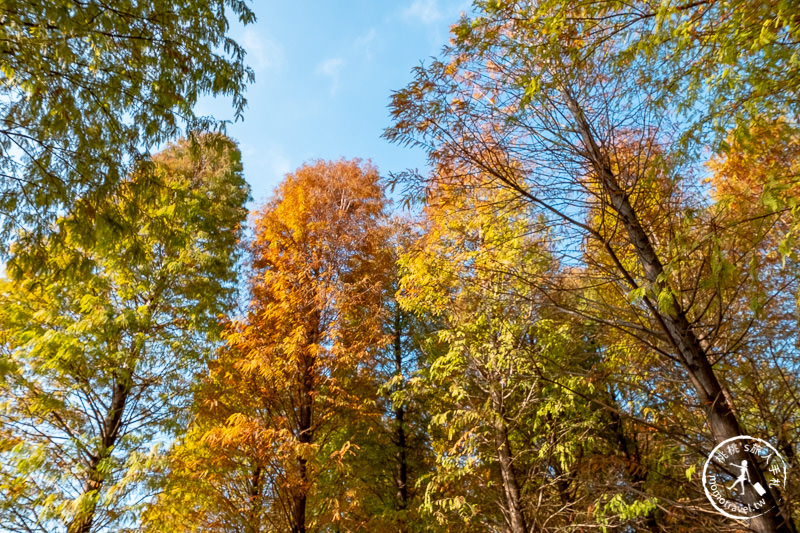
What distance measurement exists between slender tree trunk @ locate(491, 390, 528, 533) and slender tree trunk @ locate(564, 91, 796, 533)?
3229 millimetres

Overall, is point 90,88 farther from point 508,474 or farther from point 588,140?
point 508,474

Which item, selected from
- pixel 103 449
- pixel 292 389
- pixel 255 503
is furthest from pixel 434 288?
pixel 103 449

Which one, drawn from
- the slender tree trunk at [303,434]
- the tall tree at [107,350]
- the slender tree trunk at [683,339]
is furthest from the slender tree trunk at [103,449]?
the slender tree trunk at [683,339]

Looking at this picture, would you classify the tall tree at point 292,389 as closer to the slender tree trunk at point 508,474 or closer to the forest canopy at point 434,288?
the forest canopy at point 434,288

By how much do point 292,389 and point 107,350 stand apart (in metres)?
2.49

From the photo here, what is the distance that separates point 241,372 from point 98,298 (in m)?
2.08

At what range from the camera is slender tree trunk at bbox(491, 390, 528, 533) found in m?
5.32

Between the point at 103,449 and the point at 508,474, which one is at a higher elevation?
the point at 103,449

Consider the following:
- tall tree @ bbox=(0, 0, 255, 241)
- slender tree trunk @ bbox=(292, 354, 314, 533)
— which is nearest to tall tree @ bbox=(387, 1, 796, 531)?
tall tree @ bbox=(0, 0, 255, 241)

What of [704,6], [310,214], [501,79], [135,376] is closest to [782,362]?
[704,6]

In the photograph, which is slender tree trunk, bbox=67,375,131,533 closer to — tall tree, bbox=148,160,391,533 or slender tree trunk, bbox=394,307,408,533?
tall tree, bbox=148,160,391,533

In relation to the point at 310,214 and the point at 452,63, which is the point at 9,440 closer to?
the point at 310,214

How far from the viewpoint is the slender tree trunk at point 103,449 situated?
16.2ft

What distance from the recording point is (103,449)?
5512mm
